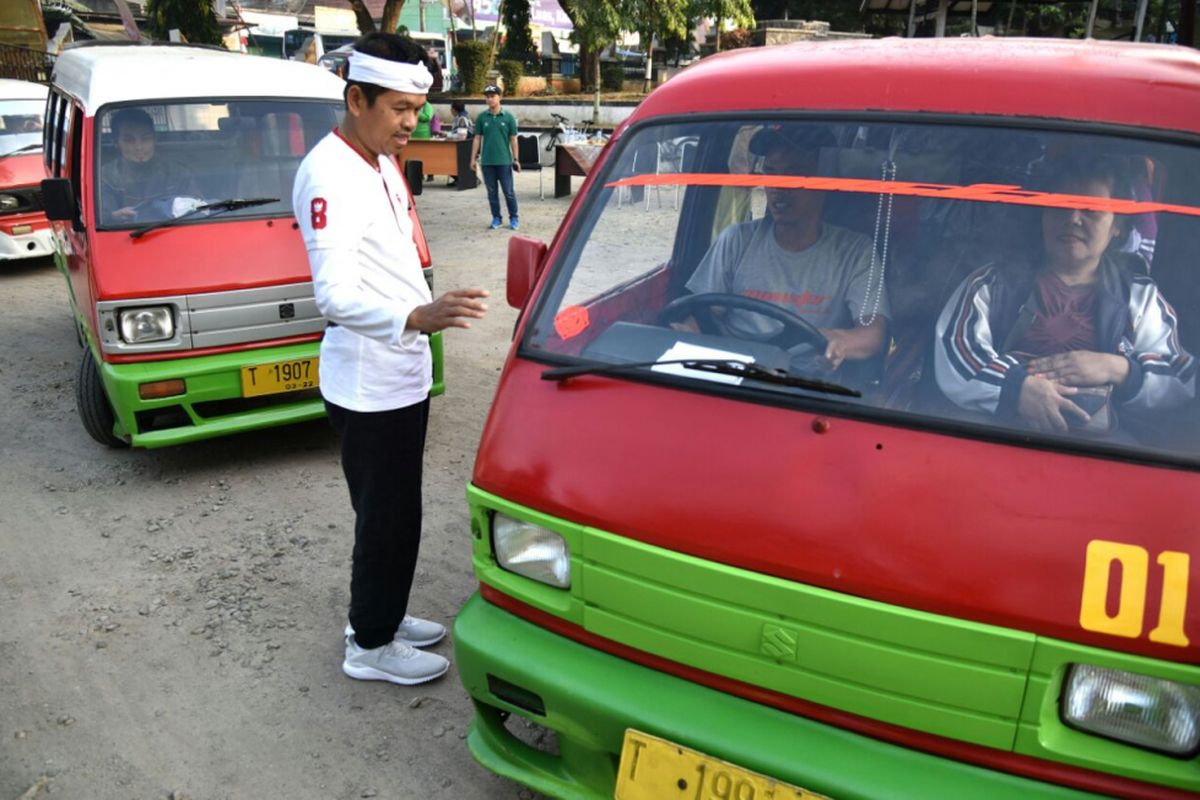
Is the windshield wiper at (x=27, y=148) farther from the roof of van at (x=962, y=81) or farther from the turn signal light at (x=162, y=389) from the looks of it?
the roof of van at (x=962, y=81)

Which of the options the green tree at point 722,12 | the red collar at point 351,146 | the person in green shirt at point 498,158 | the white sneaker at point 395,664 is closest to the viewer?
the red collar at point 351,146

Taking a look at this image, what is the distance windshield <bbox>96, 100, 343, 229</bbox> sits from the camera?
490 cm

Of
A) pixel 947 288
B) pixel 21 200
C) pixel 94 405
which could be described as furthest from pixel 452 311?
pixel 21 200

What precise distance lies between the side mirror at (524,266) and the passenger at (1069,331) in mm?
1249

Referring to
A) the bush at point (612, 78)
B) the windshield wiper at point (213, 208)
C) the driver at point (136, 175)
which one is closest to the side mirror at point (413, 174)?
the windshield wiper at point (213, 208)

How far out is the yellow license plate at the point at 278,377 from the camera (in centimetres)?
477

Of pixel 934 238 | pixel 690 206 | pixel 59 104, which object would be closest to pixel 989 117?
pixel 934 238

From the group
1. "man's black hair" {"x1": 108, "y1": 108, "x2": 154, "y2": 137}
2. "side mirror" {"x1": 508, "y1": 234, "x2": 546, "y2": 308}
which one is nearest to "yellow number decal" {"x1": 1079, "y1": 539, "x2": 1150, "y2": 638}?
"side mirror" {"x1": 508, "y1": 234, "x2": 546, "y2": 308}

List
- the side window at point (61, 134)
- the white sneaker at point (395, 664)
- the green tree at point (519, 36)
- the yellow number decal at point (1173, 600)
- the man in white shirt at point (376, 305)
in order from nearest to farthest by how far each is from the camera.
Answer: the yellow number decal at point (1173, 600), the man in white shirt at point (376, 305), the white sneaker at point (395, 664), the side window at point (61, 134), the green tree at point (519, 36)

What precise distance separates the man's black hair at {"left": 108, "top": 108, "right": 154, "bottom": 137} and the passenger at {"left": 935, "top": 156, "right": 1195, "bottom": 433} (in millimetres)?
4585

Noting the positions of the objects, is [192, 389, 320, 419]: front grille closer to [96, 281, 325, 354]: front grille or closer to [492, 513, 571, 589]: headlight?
[96, 281, 325, 354]: front grille

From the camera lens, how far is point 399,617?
317cm

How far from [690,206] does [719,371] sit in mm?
694

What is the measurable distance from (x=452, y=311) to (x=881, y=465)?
1.19 m
